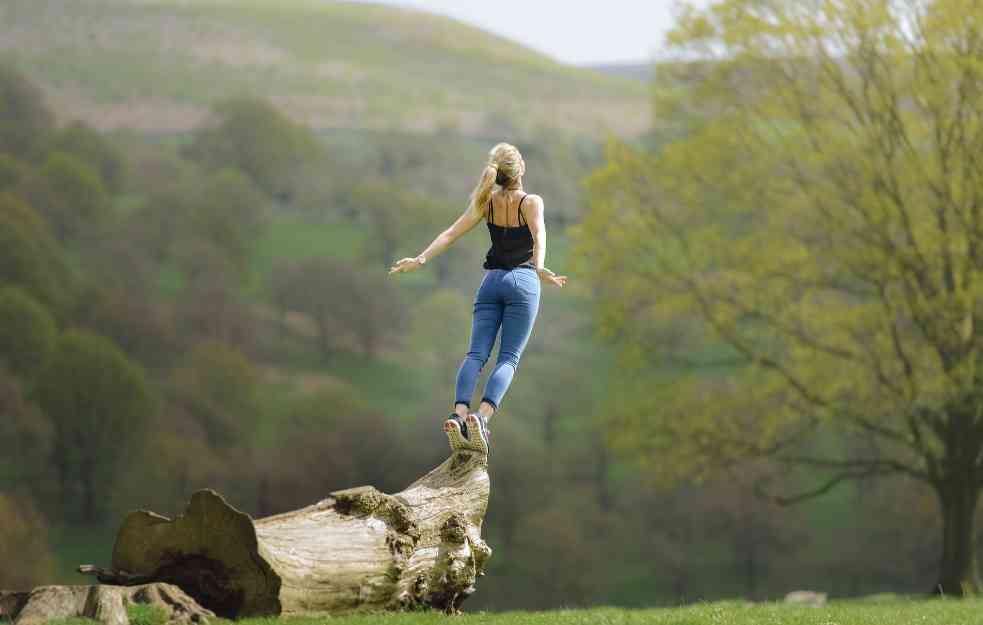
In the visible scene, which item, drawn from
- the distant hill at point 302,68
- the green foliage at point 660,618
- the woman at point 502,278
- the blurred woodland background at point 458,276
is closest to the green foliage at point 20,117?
the blurred woodland background at point 458,276

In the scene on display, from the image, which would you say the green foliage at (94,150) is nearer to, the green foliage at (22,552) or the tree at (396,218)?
the tree at (396,218)

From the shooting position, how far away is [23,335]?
5344cm

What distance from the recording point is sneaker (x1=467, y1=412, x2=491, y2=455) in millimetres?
10375

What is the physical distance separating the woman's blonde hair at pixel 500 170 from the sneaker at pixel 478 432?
6.34ft

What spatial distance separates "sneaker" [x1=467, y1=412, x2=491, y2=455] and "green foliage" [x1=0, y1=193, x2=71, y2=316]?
168 ft

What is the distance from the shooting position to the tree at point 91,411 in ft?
168

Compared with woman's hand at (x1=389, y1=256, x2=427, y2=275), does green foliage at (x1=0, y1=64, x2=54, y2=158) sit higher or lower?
higher

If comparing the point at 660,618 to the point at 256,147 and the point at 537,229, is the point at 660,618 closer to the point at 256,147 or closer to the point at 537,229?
the point at 537,229

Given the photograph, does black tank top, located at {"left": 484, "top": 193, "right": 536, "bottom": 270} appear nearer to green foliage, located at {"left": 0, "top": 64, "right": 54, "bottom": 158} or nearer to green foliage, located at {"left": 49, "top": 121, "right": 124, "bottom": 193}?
green foliage, located at {"left": 49, "top": 121, "right": 124, "bottom": 193}

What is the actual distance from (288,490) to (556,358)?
1753 centimetres

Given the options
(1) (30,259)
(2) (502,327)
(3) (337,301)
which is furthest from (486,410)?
(3) (337,301)

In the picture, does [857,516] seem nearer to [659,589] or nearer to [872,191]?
[659,589]

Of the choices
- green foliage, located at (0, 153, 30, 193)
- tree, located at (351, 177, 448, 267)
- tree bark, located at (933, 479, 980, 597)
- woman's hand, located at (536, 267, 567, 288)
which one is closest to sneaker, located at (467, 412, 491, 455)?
woman's hand, located at (536, 267, 567, 288)

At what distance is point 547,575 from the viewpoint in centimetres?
5266
